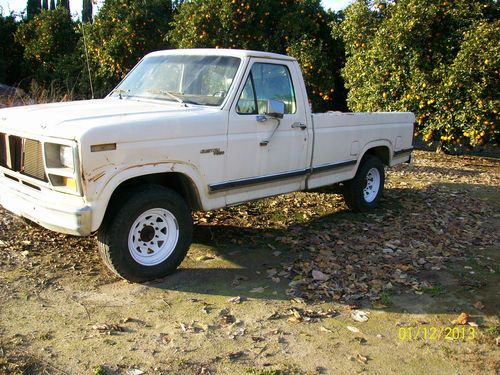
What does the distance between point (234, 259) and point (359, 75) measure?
24.5ft

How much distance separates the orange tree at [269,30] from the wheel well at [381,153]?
5.35 meters

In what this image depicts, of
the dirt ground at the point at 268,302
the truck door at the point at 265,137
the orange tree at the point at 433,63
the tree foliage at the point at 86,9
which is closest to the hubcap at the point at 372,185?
the dirt ground at the point at 268,302

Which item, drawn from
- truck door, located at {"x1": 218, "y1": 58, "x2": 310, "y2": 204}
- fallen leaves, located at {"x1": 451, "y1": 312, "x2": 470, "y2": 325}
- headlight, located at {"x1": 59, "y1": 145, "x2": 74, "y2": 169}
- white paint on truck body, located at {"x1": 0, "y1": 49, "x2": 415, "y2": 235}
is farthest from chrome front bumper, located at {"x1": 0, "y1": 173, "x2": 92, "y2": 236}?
fallen leaves, located at {"x1": 451, "y1": 312, "x2": 470, "y2": 325}

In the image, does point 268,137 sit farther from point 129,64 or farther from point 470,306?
point 129,64

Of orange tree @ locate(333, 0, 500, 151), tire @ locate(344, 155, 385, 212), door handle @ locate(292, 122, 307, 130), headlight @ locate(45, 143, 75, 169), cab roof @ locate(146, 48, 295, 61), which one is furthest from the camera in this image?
orange tree @ locate(333, 0, 500, 151)

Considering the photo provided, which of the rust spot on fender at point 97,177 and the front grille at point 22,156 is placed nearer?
the rust spot on fender at point 97,177

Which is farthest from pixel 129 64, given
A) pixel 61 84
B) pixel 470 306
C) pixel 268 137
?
pixel 470 306

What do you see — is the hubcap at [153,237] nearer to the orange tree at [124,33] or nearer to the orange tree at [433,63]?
the orange tree at [433,63]

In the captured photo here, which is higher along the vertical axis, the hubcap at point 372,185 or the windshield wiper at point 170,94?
the windshield wiper at point 170,94

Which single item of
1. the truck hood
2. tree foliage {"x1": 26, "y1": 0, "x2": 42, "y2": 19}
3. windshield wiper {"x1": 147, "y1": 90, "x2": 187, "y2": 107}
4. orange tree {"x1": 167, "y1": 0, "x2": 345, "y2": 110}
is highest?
tree foliage {"x1": 26, "y1": 0, "x2": 42, "y2": 19}

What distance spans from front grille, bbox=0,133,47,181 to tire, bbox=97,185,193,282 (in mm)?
706

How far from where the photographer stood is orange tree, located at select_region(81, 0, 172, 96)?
1379 centimetres

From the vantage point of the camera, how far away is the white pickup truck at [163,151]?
387cm

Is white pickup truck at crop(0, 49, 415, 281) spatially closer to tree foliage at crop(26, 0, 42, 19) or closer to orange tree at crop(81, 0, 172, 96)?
orange tree at crop(81, 0, 172, 96)
